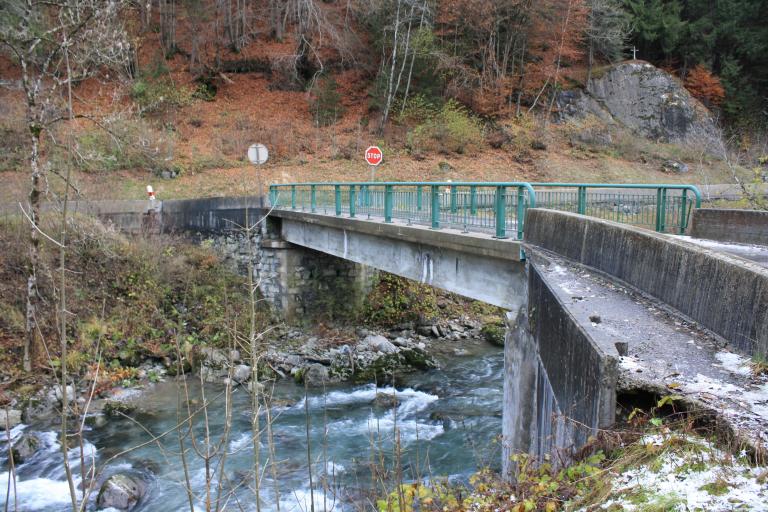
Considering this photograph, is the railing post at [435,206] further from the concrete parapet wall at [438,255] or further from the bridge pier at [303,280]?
the bridge pier at [303,280]

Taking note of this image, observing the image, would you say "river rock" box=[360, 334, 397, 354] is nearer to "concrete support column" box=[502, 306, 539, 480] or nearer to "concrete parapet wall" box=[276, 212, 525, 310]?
"concrete parapet wall" box=[276, 212, 525, 310]

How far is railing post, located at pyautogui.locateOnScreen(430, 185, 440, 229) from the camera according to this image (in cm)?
1058

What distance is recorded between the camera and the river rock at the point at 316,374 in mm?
14192

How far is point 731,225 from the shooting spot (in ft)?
29.7

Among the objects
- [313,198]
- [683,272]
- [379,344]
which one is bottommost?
[379,344]

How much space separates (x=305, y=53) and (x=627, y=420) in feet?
111

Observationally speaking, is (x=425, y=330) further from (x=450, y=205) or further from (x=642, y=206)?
(x=642, y=206)

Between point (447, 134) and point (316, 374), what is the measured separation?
18.9 metres

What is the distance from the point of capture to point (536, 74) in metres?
34.1

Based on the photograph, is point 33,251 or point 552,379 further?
point 33,251

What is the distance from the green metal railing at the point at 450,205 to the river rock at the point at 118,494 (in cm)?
641

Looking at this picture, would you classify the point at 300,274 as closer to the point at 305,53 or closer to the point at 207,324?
the point at 207,324

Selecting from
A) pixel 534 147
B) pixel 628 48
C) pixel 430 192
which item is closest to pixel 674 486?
pixel 430 192

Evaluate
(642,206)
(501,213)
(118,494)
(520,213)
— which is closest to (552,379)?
(520,213)
